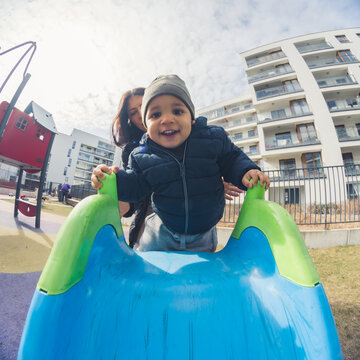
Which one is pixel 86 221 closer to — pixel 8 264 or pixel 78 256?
pixel 78 256

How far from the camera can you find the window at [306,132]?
13906mm

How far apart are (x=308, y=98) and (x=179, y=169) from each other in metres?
18.2

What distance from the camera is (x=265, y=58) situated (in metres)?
17.8

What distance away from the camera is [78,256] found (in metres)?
0.48

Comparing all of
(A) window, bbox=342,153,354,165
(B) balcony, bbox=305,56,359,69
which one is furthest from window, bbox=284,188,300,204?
(B) balcony, bbox=305,56,359,69

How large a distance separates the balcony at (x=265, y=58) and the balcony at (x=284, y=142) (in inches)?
321

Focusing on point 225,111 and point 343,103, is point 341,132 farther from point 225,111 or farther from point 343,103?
point 225,111

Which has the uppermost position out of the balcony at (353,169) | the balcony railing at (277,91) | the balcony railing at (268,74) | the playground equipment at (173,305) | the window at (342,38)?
the window at (342,38)

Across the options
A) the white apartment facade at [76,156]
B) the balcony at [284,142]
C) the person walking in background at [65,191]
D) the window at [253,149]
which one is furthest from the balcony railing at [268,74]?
the white apartment facade at [76,156]

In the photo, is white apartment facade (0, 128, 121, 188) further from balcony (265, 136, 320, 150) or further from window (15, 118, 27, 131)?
window (15, 118, 27, 131)

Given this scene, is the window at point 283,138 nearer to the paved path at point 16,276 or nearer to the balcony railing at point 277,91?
the balcony railing at point 277,91

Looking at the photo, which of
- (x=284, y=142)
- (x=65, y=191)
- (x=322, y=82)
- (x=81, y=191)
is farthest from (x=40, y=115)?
(x=322, y=82)

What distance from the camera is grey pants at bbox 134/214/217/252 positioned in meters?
1.03

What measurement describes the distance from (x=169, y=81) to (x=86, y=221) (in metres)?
0.86
